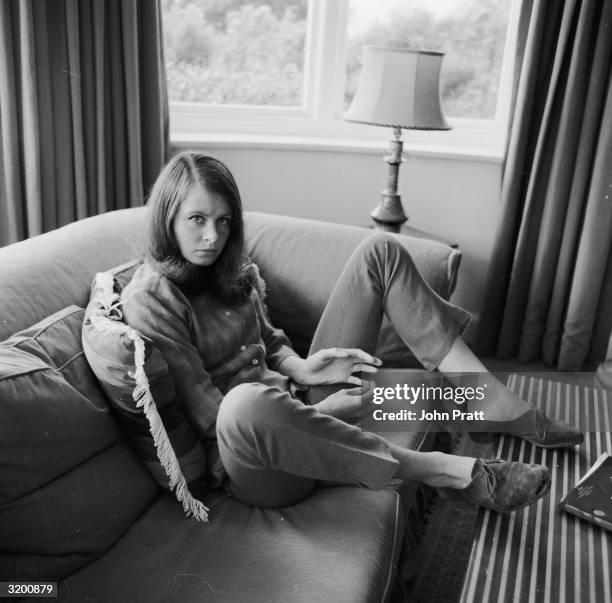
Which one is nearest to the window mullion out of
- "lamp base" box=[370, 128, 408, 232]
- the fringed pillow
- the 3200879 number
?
"lamp base" box=[370, 128, 408, 232]

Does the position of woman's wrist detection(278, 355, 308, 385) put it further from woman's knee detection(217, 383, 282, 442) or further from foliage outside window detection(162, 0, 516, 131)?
foliage outside window detection(162, 0, 516, 131)

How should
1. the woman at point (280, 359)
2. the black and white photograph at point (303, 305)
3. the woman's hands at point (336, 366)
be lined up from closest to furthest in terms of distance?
the black and white photograph at point (303, 305)
the woman at point (280, 359)
the woman's hands at point (336, 366)

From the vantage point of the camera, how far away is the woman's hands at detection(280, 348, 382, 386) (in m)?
1.61

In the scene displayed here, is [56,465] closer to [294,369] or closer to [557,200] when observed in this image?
[294,369]

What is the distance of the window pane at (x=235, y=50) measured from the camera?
8.82 ft

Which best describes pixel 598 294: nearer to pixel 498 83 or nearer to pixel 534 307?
pixel 534 307

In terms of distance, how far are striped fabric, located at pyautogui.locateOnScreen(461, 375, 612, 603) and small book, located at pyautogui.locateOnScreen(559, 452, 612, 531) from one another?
0.05 feet

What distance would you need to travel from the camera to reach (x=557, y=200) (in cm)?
255

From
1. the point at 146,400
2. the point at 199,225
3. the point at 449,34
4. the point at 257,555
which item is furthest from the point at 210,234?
the point at 449,34

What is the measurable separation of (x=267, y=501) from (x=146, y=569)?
0.27 m

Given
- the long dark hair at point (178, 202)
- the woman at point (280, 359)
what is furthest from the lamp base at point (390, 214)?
the long dark hair at point (178, 202)

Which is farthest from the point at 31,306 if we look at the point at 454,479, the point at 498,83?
the point at 498,83

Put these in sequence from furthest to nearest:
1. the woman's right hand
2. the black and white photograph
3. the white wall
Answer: the white wall
the woman's right hand
the black and white photograph

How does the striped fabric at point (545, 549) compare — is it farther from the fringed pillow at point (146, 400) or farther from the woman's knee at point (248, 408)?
the fringed pillow at point (146, 400)
